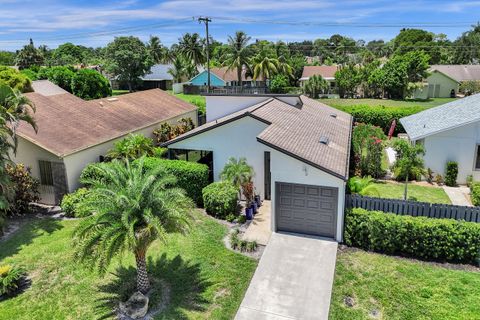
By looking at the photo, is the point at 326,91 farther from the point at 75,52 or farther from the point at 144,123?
the point at 75,52

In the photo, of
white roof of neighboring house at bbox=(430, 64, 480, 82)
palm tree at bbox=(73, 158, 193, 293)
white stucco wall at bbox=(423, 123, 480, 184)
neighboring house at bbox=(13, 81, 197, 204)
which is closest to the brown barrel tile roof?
neighboring house at bbox=(13, 81, 197, 204)

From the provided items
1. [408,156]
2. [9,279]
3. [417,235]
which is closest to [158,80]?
[408,156]

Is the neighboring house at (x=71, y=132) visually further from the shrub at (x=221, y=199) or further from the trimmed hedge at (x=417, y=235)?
the trimmed hedge at (x=417, y=235)

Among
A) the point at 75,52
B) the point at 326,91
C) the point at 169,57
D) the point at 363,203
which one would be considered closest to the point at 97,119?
the point at 363,203

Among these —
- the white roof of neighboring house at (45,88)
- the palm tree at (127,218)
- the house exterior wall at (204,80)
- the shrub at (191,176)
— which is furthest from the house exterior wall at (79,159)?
the house exterior wall at (204,80)

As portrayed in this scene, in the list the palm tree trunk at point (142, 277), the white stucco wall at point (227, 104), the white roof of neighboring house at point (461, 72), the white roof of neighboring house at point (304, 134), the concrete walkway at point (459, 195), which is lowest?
the concrete walkway at point (459, 195)

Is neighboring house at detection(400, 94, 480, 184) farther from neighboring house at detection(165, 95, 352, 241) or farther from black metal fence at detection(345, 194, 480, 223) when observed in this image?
black metal fence at detection(345, 194, 480, 223)
